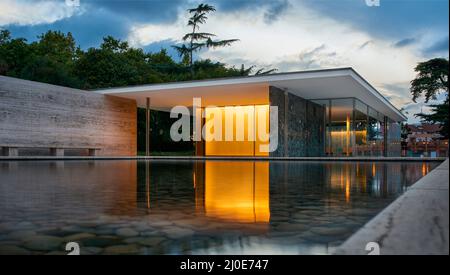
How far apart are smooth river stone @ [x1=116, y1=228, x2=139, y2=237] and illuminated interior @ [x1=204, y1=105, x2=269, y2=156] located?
730 inches

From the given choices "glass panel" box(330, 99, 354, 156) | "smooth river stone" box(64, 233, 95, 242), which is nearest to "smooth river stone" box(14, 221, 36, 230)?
"smooth river stone" box(64, 233, 95, 242)

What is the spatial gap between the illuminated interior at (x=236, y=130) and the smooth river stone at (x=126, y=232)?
60.8ft

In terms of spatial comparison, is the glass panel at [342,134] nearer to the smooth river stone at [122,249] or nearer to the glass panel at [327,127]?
the glass panel at [327,127]

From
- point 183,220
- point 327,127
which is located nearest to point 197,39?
point 327,127

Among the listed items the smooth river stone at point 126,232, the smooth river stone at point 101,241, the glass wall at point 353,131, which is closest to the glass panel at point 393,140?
the glass wall at point 353,131

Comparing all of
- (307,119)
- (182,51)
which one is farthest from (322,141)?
(182,51)

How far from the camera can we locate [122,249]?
6.13 ft

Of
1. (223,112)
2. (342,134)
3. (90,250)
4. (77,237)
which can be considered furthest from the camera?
(223,112)

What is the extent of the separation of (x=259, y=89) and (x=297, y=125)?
3357 millimetres

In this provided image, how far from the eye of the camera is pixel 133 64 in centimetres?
3403

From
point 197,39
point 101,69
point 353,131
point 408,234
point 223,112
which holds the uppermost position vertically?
point 197,39

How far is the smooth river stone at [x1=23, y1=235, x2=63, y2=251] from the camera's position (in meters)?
1.92

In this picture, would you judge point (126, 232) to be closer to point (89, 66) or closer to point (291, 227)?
point (291, 227)
